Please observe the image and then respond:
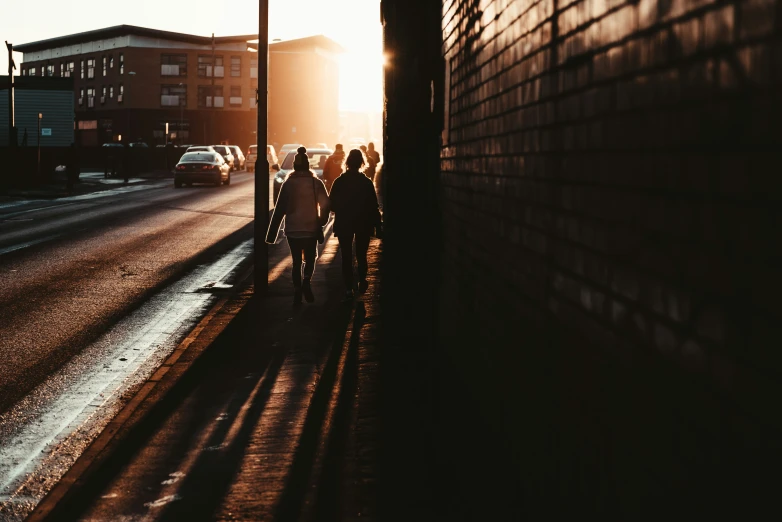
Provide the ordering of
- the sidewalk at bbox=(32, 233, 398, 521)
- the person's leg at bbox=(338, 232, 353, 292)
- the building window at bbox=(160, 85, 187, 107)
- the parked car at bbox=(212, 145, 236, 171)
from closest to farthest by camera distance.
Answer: the sidewalk at bbox=(32, 233, 398, 521) < the person's leg at bbox=(338, 232, 353, 292) < the parked car at bbox=(212, 145, 236, 171) < the building window at bbox=(160, 85, 187, 107)

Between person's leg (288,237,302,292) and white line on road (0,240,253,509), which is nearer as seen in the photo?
white line on road (0,240,253,509)

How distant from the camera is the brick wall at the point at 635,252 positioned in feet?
6.54

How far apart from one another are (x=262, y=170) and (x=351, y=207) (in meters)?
1.73

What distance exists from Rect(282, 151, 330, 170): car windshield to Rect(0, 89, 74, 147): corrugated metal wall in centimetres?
3677

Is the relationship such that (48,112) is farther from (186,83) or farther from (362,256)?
(362,256)

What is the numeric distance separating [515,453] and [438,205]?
4609 mm

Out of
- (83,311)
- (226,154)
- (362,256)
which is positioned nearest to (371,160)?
(362,256)

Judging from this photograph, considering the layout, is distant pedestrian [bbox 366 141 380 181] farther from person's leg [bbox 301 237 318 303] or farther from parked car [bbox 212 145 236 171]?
parked car [bbox 212 145 236 171]

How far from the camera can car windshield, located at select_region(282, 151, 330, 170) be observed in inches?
1211

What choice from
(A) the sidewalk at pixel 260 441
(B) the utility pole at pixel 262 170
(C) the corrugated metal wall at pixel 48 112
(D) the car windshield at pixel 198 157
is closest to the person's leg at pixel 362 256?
(B) the utility pole at pixel 262 170

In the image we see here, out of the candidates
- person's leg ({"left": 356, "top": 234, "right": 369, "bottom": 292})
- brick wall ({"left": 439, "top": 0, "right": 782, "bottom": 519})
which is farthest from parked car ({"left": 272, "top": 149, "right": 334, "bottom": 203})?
brick wall ({"left": 439, "top": 0, "right": 782, "bottom": 519})

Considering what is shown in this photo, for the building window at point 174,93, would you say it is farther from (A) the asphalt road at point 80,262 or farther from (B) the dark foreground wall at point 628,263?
(B) the dark foreground wall at point 628,263

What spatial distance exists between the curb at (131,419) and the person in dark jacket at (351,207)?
166 cm

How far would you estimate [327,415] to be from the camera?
23.1ft
